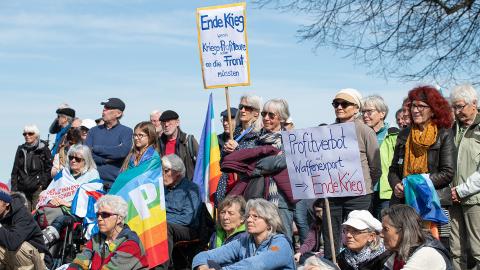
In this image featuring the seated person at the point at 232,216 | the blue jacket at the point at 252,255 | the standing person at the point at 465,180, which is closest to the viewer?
the blue jacket at the point at 252,255

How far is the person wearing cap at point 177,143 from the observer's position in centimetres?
1202

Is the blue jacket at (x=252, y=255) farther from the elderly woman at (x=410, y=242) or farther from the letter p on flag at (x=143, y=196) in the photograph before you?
the letter p on flag at (x=143, y=196)

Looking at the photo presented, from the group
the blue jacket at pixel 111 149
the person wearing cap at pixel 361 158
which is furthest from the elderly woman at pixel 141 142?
the person wearing cap at pixel 361 158

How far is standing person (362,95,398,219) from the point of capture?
9.52 meters

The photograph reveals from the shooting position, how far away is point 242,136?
9.92 metres

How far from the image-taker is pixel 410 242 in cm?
699

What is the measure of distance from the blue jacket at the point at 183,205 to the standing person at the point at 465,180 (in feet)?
9.43

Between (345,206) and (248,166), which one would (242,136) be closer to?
(248,166)

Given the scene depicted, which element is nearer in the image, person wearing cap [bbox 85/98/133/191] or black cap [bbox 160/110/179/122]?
person wearing cap [bbox 85/98/133/191]

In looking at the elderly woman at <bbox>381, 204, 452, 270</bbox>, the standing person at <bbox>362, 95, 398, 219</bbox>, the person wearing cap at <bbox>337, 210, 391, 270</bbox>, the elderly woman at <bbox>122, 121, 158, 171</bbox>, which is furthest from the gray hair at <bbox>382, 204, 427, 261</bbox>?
the elderly woman at <bbox>122, 121, 158, 171</bbox>

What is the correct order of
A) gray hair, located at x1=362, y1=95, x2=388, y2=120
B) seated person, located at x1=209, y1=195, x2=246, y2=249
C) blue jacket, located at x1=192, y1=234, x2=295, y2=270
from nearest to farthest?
blue jacket, located at x1=192, y1=234, x2=295, y2=270
seated person, located at x1=209, y1=195, x2=246, y2=249
gray hair, located at x1=362, y1=95, x2=388, y2=120

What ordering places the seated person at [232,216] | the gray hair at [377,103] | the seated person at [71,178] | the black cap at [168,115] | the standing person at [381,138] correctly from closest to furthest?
the seated person at [232,216]
the standing person at [381,138]
the gray hair at [377,103]
the seated person at [71,178]
the black cap at [168,115]

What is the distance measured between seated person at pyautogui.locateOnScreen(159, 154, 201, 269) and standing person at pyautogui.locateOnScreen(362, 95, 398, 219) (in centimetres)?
195

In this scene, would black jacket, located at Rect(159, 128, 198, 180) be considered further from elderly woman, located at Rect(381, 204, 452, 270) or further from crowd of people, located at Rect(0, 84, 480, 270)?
elderly woman, located at Rect(381, 204, 452, 270)
